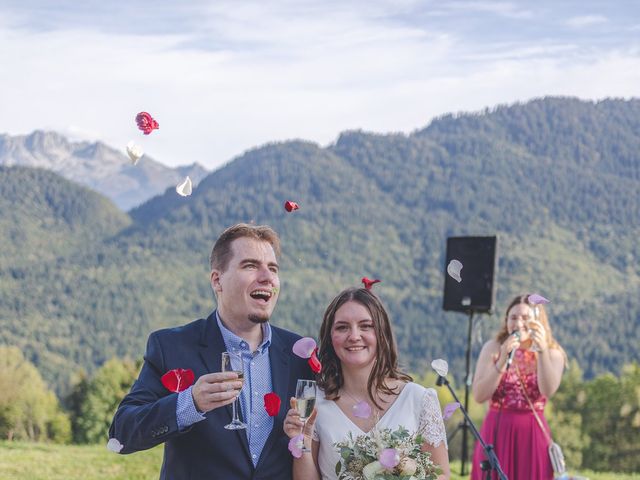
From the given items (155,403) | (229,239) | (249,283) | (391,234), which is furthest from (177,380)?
(391,234)

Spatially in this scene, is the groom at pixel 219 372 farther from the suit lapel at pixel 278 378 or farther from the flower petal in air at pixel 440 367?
the flower petal in air at pixel 440 367

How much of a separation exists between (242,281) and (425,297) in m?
107

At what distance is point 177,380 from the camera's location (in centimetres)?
313

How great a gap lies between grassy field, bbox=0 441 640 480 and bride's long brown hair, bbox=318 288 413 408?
641 centimetres

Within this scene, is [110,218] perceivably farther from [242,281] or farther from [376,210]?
[242,281]

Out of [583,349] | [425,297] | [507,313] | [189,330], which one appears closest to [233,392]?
[189,330]

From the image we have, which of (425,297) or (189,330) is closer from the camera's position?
(189,330)

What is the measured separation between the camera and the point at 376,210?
14388cm

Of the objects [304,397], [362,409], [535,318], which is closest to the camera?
[304,397]

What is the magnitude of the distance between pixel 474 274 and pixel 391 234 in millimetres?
126315

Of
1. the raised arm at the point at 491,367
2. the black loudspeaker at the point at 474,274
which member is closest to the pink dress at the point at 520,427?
the raised arm at the point at 491,367

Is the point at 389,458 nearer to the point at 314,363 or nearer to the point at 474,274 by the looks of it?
the point at 314,363

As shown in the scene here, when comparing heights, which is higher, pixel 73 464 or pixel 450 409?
pixel 450 409

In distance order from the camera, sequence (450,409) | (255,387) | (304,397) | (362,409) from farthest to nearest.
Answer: (450,409), (362,409), (255,387), (304,397)
